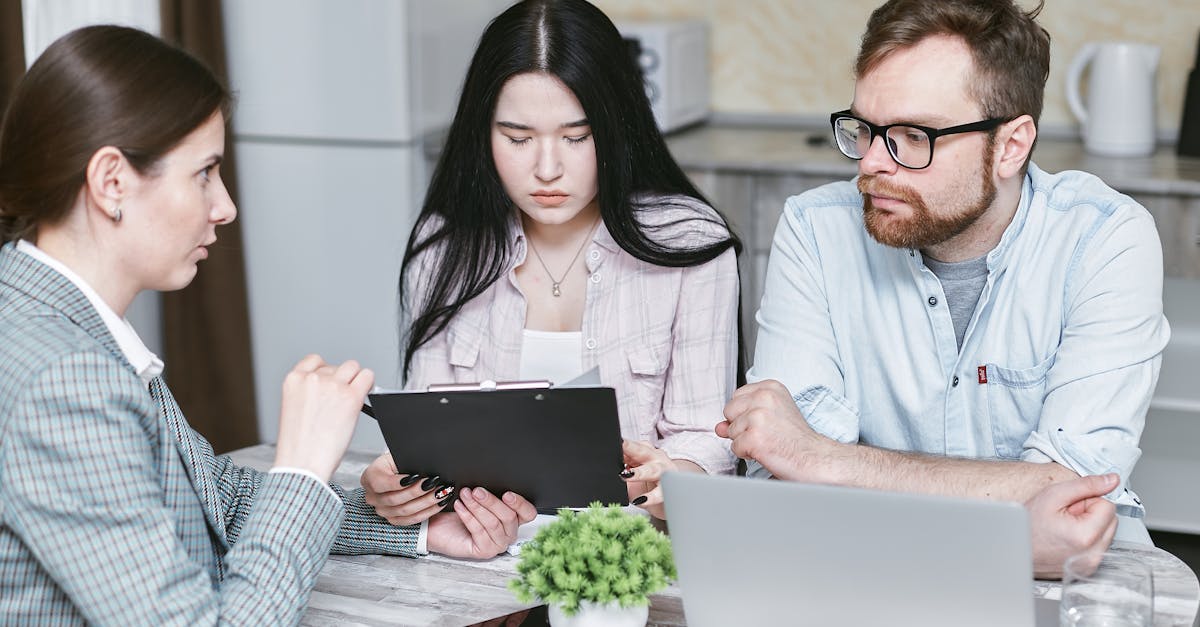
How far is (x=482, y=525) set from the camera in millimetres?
1501

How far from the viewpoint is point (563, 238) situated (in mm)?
2094

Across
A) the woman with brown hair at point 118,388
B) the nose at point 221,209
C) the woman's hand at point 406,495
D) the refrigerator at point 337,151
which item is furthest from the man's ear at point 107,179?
the refrigerator at point 337,151

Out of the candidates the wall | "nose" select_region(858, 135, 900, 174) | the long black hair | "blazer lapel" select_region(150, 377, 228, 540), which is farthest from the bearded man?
the wall

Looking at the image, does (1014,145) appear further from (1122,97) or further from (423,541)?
(1122,97)

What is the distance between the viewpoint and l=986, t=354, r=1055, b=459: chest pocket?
69.8 inches

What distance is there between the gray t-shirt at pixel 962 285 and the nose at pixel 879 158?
0.68 feet

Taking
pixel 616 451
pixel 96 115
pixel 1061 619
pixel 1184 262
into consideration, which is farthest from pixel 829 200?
pixel 1184 262

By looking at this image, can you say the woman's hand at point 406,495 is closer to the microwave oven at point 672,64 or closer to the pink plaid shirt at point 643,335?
the pink plaid shirt at point 643,335

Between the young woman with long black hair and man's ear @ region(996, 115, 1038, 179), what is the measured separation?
17.4 inches

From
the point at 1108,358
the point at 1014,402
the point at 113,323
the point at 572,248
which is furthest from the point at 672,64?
the point at 113,323

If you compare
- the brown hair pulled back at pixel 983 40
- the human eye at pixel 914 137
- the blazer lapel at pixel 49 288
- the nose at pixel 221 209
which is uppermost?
the brown hair pulled back at pixel 983 40

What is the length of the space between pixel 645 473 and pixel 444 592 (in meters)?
0.30

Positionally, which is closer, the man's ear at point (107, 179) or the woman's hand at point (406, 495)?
the man's ear at point (107, 179)

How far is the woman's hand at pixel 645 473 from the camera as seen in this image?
5.13ft
